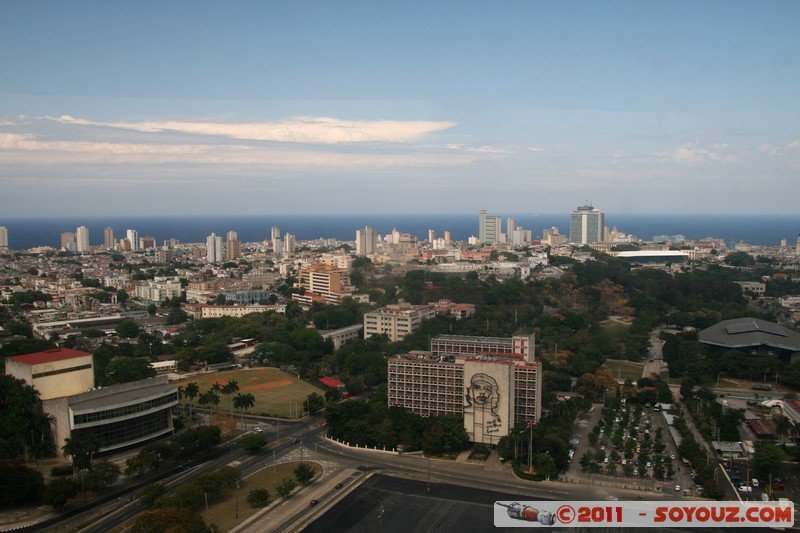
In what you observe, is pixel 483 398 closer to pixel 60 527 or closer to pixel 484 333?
pixel 60 527

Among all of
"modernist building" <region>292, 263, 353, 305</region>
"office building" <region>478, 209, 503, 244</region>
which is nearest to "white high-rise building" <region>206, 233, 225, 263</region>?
"modernist building" <region>292, 263, 353, 305</region>

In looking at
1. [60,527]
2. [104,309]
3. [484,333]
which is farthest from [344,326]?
[60,527]

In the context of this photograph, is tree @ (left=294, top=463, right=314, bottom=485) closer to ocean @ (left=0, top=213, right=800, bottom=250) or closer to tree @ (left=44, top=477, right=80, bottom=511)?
tree @ (left=44, top=477, right=80, bottom=511)

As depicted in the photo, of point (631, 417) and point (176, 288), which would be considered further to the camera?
point (176, 288)

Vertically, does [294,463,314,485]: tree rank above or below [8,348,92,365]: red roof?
below

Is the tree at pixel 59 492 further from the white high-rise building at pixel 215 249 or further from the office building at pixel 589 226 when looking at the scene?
the office building at pixel 589 226

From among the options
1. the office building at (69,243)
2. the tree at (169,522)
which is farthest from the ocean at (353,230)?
the tree at (169,522)
